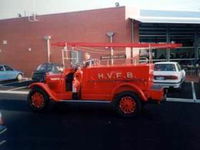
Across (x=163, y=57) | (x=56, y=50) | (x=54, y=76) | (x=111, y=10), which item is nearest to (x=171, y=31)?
(x=163, y=57)

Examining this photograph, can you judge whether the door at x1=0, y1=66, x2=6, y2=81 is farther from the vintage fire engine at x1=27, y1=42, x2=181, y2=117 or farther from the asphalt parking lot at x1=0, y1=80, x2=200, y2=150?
the vintage fire engine at x1=27, y1=42, x2=181, y2=117

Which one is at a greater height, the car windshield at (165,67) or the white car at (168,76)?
the car windshield at (165,67)

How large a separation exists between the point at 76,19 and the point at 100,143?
1803 cm

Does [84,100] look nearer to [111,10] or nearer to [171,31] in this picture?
[111,10]

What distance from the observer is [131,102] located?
9.60 metres

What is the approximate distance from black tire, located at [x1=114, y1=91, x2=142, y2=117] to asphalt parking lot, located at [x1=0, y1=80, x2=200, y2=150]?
227 millimetres

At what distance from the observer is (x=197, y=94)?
15.0 meters

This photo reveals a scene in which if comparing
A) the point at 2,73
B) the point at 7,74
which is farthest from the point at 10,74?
the point at 2,73

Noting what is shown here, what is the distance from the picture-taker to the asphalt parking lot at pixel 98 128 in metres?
6.91

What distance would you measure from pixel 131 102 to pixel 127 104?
0.14 m

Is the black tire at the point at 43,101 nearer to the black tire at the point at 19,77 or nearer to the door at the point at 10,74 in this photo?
the door at the point at 10,74

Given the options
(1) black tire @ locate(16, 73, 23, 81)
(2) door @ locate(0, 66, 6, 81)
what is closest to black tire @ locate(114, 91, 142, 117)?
(2) door @ locate(0, 66, 6, 81)

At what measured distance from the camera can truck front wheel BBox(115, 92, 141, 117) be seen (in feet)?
31.3

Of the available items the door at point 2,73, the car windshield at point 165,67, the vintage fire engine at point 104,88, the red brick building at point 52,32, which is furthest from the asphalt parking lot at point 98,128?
the door at point 2,73
